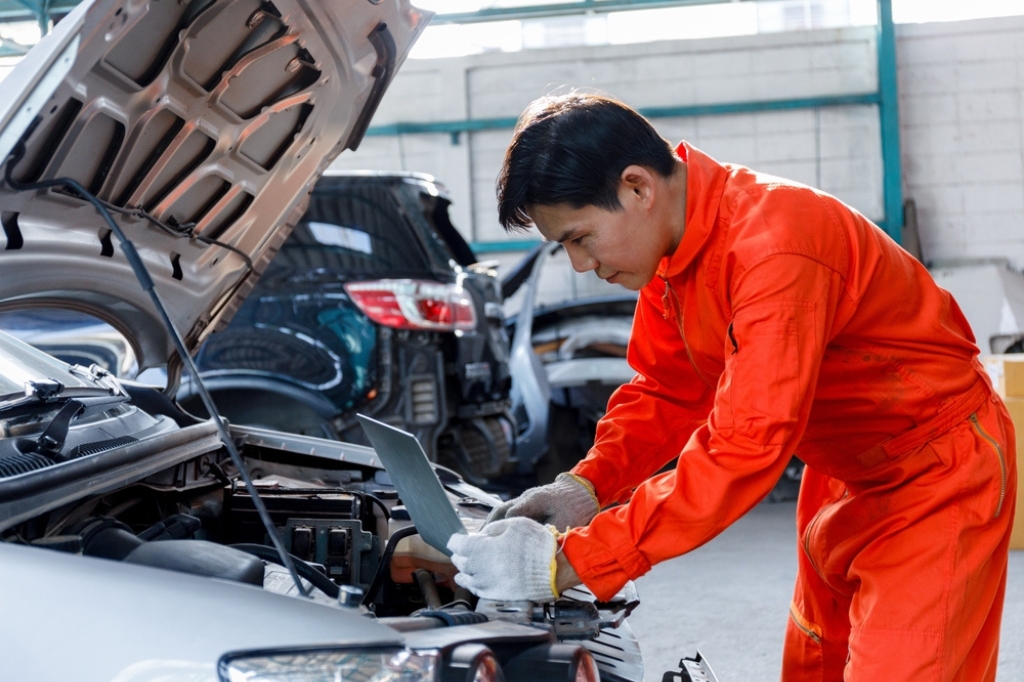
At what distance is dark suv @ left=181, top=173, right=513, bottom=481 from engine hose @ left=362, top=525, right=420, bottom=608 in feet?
7.56

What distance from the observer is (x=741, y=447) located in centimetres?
131

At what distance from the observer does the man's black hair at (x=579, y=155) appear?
4.65 feet

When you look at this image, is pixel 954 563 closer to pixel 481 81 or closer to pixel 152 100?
pixel 152 100

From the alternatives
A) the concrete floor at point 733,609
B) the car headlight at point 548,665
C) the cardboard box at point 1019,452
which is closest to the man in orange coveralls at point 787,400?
the car headlight at point 548,665

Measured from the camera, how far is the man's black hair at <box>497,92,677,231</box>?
1417mm

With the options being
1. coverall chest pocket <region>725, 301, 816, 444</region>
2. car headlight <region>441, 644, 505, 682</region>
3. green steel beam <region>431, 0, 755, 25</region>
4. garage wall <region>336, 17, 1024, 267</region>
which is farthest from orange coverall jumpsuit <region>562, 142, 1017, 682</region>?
garage wall <region>336, 17, 1024, 267</region>

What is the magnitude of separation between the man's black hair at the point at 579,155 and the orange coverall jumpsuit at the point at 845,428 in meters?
0.12

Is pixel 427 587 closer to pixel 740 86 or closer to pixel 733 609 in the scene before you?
pixel 733 609

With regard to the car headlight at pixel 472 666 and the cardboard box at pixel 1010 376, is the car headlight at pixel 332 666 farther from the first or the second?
the cardboard box at pixel 1010 376

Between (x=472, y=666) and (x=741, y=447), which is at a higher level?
(x=741, y=447)

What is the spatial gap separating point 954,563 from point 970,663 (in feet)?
0.65

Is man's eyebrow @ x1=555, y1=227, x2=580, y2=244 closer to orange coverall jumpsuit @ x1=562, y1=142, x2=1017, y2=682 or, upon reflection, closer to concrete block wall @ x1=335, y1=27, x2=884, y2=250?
orange coverall jumpsuit @ x1=562, y1=142, x2=1017, y2=682

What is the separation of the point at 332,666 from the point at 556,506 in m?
0.66

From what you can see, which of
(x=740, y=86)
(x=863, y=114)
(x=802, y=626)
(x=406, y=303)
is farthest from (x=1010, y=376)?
(x=740, y=86)
